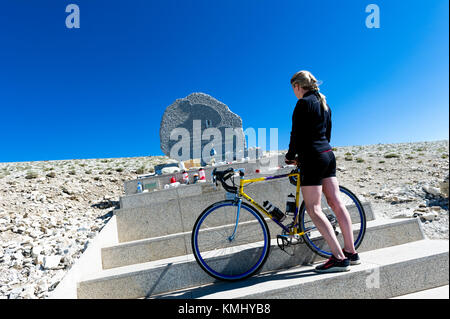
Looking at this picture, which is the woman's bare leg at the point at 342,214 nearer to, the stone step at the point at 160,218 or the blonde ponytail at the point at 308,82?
the blonde ponytail at the point at 308,82

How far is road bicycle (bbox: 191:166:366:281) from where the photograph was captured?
2.43 m

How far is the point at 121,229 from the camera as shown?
3842mm

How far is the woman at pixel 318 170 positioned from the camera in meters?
2.22

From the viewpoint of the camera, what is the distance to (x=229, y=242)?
8.52 feet

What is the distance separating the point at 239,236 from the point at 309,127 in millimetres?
1399

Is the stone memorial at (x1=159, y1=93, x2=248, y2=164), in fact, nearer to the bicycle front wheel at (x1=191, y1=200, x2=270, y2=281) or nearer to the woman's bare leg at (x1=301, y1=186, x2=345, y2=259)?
the bicycle front wheel at (x1=191, y1=200, x2=270, y2=281)

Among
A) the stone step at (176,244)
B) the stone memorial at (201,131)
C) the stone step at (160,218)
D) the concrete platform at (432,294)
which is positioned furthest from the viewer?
the stone memorial at (201,131)

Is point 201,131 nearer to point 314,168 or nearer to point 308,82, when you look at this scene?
point 308,82

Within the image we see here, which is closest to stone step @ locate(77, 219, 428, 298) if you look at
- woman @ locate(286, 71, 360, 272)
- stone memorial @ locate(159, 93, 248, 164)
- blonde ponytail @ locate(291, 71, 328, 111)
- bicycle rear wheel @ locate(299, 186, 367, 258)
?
bicycle rear wheel @ locate(299, 186, 367, 258)

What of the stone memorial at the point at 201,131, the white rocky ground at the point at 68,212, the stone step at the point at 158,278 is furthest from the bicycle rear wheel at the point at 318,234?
the stone memorial at the point at 201,131

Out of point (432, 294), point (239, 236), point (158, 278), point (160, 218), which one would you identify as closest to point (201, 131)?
point (160, 218)
